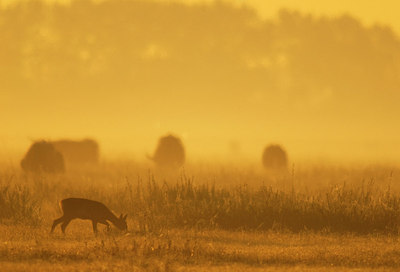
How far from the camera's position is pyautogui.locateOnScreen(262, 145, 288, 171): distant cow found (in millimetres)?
39969

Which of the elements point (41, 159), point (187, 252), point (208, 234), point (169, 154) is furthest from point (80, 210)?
point (169, 154)

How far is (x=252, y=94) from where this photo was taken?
181625 millimetres

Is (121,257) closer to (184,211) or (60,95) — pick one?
(184,211)

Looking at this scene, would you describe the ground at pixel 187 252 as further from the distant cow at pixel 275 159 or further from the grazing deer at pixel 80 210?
the distant cow at pixel 275 159

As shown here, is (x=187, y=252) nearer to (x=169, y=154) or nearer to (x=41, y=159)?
(x=41, y=159)

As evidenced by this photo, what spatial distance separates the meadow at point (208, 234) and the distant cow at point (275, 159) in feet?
61.3

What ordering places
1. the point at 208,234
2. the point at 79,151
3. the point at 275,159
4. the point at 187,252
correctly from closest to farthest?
the point at 187,252 → the point at 208,234 → the point at 275,159 → the point at 79,151

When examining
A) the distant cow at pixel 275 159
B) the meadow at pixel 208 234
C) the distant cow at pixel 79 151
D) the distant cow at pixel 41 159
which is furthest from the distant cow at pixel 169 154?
the meadow at pixel 208 234

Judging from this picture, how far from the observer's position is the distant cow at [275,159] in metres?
40.0

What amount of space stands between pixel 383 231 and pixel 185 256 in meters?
5.28

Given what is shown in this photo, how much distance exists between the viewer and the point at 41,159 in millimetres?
31641

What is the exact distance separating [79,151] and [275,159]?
10.7m

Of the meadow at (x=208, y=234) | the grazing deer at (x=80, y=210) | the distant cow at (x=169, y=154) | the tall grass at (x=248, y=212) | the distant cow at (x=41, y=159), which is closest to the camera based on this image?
the meadow at (x=208, y=234)

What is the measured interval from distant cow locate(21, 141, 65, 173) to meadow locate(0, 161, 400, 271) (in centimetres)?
866
